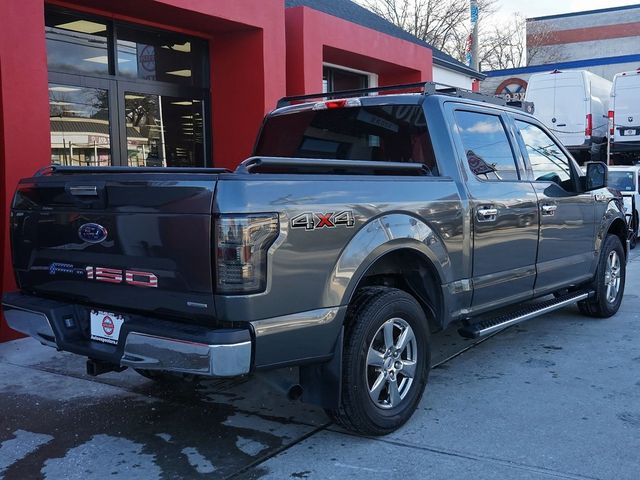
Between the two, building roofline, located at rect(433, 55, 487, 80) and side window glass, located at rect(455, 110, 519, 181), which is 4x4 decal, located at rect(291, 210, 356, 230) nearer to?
side window glass, located at rect(455, 110, 519, 181)

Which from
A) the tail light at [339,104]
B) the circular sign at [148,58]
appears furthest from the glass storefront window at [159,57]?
the tail light at [339,104]

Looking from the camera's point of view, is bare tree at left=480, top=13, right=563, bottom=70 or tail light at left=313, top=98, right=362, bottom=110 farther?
bare tree at left=480, top=13, right=563, bottom=70

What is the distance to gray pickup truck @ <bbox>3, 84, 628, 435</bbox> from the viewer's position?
3133 mm

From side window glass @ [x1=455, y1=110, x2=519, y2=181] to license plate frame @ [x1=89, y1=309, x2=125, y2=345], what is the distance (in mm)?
2632

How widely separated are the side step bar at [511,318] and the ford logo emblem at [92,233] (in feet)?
8.38

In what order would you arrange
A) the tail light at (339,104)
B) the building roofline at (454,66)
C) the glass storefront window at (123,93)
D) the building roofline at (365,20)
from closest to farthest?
the tail light at (339,104) → the glass storefront window at (123,93) → the building roofline at (365,20) → the building roofline at (454,66)

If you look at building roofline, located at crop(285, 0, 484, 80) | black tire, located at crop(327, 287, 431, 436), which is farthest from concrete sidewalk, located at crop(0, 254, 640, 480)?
building roofline, located at crop(285, 0, 484, 80)

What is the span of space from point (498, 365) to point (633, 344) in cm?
149

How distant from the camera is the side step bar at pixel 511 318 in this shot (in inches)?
184

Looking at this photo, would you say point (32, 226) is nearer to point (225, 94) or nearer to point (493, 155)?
point (493, 155)

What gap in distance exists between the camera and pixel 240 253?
3057 mm

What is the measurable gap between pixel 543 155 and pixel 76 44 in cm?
552

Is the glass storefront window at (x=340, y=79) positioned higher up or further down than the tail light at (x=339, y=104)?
higher up

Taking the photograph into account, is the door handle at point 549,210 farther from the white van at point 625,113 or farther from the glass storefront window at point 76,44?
the white van at point 625,113
